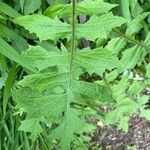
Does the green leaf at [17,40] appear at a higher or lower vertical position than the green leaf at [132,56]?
lower

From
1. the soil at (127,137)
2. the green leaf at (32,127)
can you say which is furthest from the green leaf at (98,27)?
the soil at (127,137)

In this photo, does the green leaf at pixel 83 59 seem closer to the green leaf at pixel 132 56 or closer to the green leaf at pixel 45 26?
the green leaf at pixel 45 26

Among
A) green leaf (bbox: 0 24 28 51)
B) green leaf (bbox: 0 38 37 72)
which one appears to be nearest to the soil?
green leaf (bbox: 0 24 28 51)

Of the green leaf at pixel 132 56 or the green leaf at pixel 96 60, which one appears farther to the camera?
the green leaf at pixel 132 56

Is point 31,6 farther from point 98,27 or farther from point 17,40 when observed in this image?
point 98,27

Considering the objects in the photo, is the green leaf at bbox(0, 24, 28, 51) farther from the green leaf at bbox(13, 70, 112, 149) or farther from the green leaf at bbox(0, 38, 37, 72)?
the green leaf at bbox(13, 70, 112, 149)

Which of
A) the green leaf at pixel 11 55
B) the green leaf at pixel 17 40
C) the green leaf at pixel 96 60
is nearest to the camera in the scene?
the green leaf at pixel 96 60
